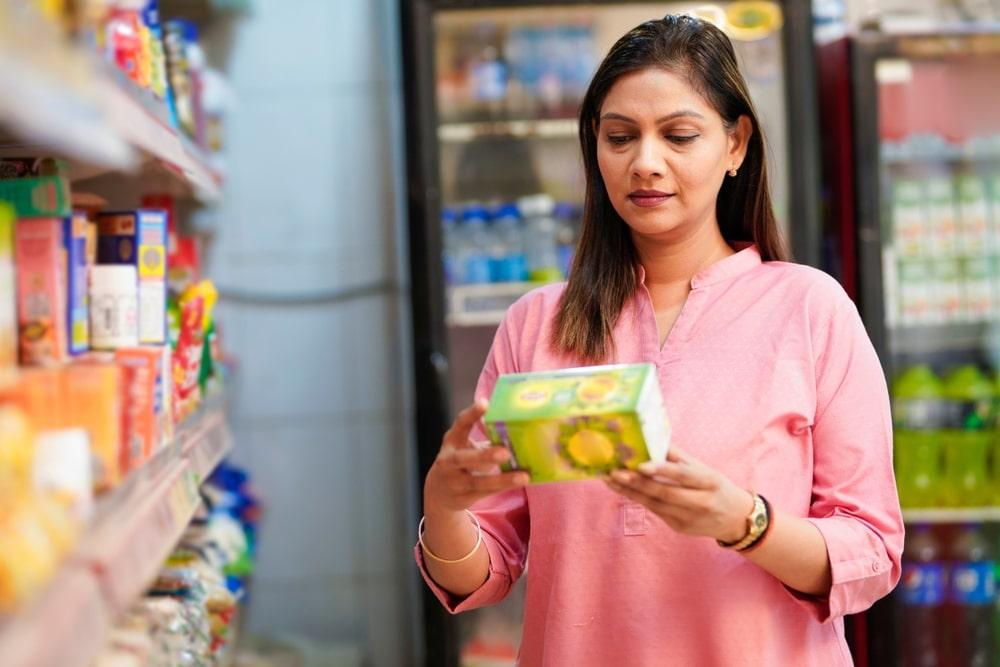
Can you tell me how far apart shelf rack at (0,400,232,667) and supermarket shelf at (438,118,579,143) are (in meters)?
2.11

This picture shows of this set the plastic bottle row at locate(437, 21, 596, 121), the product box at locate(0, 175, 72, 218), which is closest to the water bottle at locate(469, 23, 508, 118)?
the plastic bottle row at locate(437, 21, 596, 121)

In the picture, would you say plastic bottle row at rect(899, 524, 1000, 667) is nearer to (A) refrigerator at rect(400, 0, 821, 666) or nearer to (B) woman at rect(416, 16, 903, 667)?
(A) refrigerator at rect(400, 0, 821, 666)

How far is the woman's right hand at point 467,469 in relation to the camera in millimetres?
1474

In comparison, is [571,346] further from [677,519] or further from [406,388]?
[406,388]

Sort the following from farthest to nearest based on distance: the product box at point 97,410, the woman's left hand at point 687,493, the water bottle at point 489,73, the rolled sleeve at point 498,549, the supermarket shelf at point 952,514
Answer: the water bottle at point 489,73 < the supermarket shelf at point 952,514 < the rolled sleeve at point 498,549 < the woman's left hand at point 687,493 < the product box at point 97,410

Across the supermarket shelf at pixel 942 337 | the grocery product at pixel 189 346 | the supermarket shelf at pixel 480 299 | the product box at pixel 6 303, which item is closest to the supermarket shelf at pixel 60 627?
the product box at pixel 6 303

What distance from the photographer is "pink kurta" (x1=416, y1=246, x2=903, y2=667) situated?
1.70m

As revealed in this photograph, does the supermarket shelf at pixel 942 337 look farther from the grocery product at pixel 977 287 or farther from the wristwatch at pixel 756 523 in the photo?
the wristwatch at pixel 756 523

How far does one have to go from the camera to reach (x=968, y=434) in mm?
3742

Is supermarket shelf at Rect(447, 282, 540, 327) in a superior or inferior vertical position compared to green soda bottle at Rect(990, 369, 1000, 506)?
superior

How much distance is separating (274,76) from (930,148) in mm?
1975

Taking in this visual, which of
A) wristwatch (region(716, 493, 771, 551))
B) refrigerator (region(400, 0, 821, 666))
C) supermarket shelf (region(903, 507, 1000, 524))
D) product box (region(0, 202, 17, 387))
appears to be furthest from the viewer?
supermarket shelf (region(903, 507, 1000, 524))

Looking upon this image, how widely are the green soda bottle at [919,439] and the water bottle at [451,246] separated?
4.34ft

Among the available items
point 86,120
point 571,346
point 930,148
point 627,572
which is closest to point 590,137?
point 571,346
